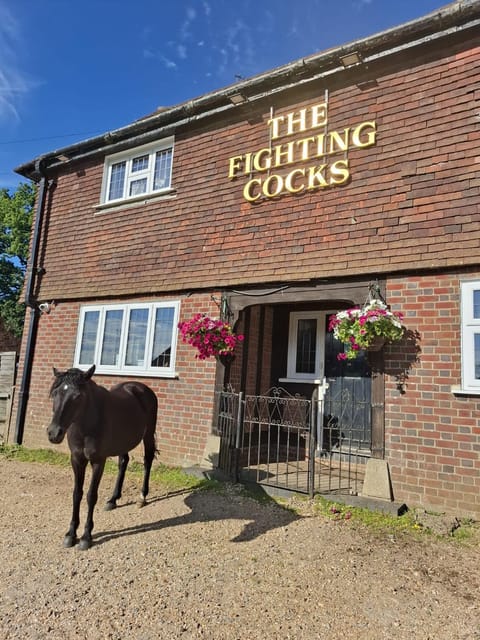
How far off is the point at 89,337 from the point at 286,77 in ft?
20.9

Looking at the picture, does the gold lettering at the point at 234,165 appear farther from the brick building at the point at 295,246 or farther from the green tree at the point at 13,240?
the green tree at the point at 13,240

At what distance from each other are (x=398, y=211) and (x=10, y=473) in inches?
299

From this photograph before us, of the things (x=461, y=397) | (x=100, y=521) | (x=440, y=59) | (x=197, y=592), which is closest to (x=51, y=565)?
(x=100, y=521)

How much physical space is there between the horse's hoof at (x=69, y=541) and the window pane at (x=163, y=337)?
3846mm

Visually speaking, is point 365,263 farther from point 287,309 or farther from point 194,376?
point 194,376

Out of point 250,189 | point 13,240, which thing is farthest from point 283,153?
point 13,240

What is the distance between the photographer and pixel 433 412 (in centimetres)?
518

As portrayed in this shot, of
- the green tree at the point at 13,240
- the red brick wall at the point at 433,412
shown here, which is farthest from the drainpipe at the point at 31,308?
the green tree at the point at 13,240

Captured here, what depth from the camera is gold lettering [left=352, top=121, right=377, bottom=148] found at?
622 cm

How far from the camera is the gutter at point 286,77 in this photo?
570 centimetres

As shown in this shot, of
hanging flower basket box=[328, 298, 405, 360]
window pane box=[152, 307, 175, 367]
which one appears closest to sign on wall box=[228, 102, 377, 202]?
hanging flower basket box=[328, 298, 405, 360]

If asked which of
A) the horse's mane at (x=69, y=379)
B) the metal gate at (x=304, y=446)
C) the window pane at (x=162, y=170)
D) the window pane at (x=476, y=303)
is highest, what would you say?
the window pane at (x=162, y=170)

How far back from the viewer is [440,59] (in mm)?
5898

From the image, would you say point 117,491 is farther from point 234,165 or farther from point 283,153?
point 283,153
